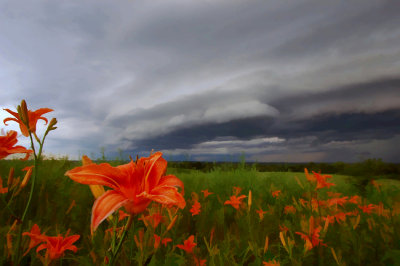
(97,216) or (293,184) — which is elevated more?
(97,216)

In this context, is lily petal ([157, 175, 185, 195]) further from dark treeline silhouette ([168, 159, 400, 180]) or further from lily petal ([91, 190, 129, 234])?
dark treeline silhouette ([168, 159, 400, 180])

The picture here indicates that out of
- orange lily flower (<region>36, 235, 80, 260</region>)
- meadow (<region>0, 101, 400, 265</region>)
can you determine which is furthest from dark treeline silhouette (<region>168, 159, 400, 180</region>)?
orange lily flower (<region>36, 235, 80, 260</region>)

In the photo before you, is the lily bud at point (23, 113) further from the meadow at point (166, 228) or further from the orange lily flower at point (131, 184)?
the orange lily flower at point (131, 184)

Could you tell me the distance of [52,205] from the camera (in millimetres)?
2904

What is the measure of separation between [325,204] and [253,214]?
788 mm

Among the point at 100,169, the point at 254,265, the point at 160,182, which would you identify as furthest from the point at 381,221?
the point at 100,169

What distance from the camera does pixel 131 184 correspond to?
972 millimetres

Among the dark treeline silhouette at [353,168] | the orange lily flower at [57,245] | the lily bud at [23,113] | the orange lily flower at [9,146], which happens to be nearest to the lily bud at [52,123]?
the lily bud at [23,113]

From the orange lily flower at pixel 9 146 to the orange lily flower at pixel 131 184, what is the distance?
0.63 metres

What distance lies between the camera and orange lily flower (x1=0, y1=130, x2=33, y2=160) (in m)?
1.32

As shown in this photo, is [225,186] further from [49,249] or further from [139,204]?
[139,204]

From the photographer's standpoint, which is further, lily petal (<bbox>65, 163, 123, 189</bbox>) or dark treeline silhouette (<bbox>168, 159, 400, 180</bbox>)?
dark treeline silhouette (<bbox>168, 159, 400, 180</bbox>)

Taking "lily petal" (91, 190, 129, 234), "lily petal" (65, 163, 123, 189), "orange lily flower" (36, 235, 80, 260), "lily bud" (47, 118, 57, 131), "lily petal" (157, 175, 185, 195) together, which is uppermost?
"lily bud" (47, 118, 57, 131)

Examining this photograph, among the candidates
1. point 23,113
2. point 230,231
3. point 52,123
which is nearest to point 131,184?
point 52,123
